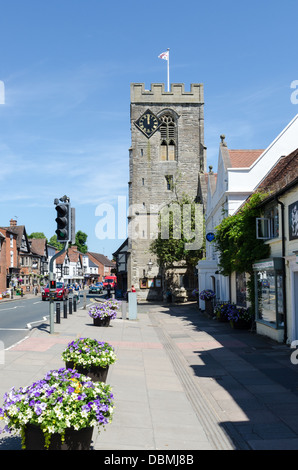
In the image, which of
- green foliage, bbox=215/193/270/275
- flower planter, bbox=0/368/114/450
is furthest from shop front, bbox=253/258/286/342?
flower planter, bbox=0/368/114/450

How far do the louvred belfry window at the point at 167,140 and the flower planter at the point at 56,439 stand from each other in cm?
4751

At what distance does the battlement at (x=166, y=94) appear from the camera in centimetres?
5097

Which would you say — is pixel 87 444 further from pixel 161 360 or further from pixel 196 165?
pixel 196 165

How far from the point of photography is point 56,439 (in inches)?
186

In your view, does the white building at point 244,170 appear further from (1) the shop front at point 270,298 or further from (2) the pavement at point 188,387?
(2) the pavement at point 188,387

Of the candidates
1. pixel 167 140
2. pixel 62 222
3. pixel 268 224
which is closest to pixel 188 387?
pixel 62 222

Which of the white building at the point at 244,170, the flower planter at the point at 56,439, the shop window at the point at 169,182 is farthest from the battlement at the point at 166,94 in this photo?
the flower planter at the point at 56,439

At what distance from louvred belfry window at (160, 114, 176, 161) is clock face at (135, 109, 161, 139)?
78cm

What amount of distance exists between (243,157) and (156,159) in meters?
23.9

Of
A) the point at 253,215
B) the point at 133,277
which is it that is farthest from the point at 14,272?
the point at 253,215

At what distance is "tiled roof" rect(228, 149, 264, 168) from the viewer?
26.8 metres

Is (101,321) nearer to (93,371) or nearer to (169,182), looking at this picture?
(93,371)

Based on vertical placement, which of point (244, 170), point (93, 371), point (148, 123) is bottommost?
point (93, 371)

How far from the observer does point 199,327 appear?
71.3 feet
